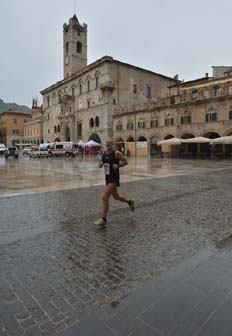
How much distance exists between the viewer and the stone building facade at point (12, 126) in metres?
81.8

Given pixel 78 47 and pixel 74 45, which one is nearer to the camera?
pixel 74 45

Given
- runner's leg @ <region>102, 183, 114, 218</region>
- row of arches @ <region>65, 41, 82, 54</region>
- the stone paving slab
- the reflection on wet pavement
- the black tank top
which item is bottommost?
the stone paving slab

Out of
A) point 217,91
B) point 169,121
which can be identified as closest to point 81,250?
point 217,91

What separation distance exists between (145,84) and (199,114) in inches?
859

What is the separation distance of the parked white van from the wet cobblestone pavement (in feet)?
102

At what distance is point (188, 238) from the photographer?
4141 mm

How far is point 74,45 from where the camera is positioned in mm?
54156

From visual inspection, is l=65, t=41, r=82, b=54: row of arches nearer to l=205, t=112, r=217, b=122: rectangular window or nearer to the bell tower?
the bell tower

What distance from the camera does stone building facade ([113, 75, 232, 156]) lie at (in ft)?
94.8

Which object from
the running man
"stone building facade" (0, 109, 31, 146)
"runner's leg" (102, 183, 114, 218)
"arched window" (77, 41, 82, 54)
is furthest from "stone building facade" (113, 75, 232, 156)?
"stone building facade" (0, 109, 31, 146)

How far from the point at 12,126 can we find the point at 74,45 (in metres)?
42.2

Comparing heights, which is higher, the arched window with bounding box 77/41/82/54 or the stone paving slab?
the arched window with bounding box 77/41/82/54

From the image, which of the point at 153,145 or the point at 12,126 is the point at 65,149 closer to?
the point at 153,145

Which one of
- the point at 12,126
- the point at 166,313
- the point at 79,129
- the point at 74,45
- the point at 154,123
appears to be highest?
the point at 74,45
